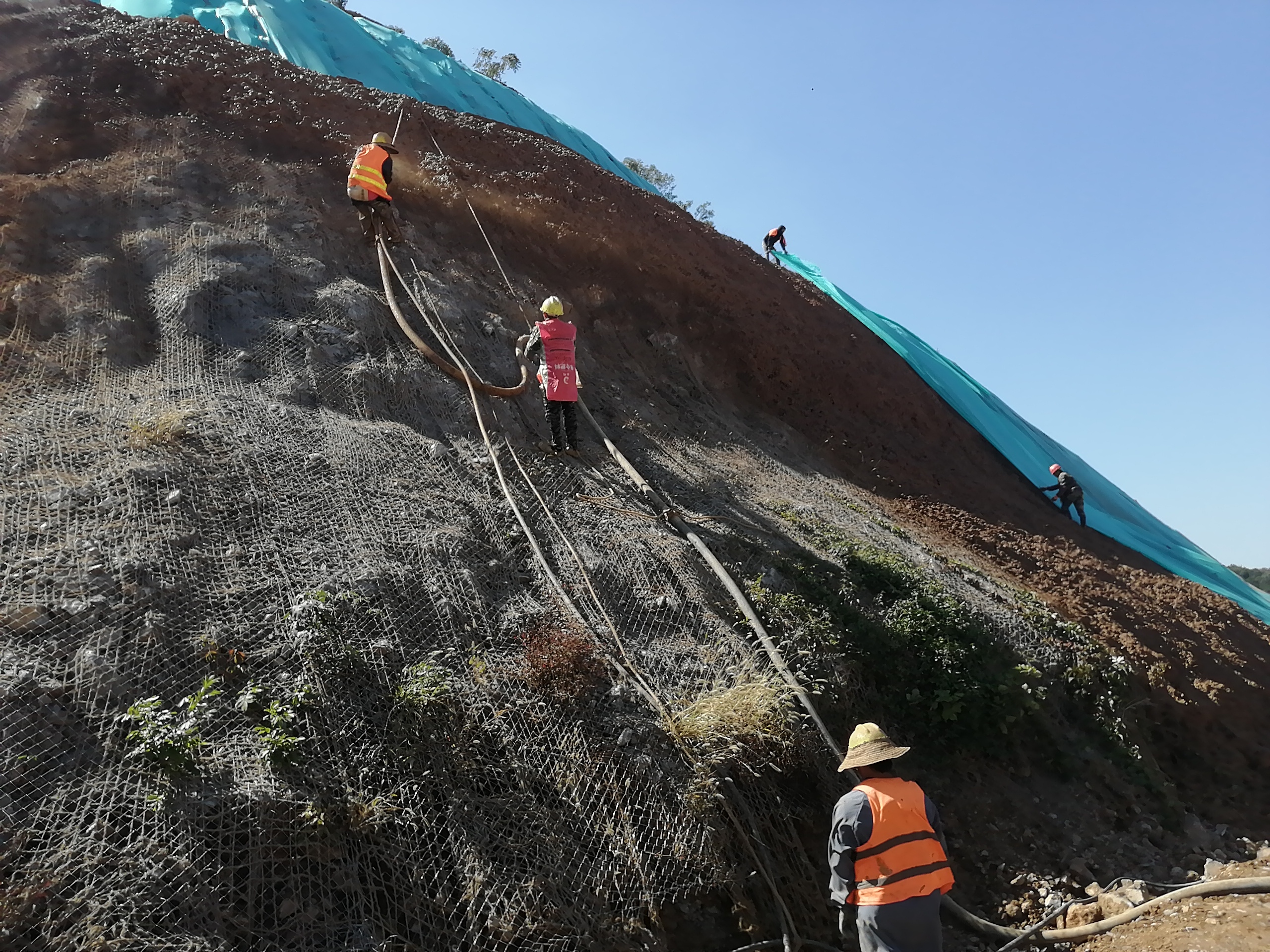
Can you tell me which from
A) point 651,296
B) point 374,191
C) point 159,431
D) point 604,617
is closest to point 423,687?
point 604,617

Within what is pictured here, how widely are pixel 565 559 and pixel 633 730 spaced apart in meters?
1.56

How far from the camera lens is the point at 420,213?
1036 centimetres

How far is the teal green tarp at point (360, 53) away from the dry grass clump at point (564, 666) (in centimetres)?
1251

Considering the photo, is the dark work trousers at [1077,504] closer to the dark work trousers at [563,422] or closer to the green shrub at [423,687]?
the dark work trousers at [563,422]

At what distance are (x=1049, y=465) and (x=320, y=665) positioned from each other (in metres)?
12.8

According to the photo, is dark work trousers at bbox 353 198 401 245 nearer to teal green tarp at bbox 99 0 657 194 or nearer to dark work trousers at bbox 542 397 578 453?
dark work trousers at bbox 542 397 578 453

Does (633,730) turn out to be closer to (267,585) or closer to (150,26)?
(267,585)

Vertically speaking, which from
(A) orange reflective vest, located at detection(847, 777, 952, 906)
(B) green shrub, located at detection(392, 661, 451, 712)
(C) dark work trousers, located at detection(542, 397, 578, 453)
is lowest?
(B) green shrub, located at detection(392, 661, 451, 712)

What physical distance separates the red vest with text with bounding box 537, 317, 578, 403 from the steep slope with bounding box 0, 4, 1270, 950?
0.62 meters

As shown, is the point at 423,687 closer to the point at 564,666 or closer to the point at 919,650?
the point at 564,666

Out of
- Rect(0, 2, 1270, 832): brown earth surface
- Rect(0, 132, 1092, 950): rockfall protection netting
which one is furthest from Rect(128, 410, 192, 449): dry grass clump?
Rect(0, 2, 1270, 832): brown earth surface

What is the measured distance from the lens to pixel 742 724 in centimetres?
429

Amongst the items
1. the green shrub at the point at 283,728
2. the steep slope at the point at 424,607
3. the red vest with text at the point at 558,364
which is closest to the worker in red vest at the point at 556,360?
the red vest with text at the point at 558,364

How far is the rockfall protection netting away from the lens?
315 cm
